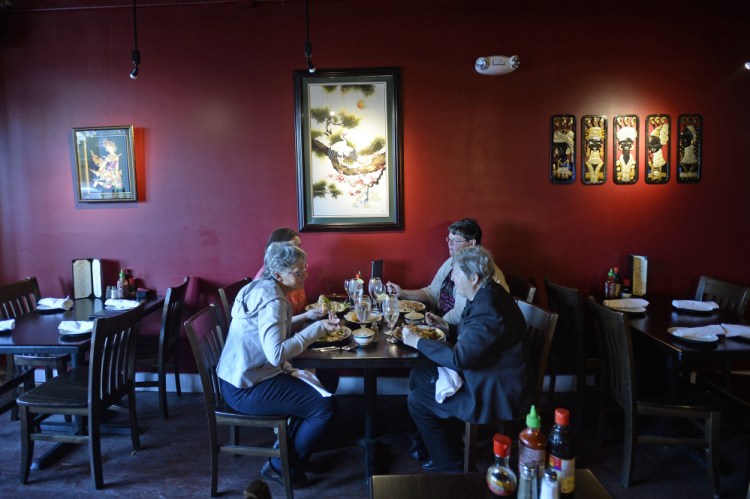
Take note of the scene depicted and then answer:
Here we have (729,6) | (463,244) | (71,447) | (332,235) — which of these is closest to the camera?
(71,447)

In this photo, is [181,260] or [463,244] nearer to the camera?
[463,244]

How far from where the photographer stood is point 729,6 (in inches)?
132

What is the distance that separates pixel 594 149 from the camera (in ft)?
11.3

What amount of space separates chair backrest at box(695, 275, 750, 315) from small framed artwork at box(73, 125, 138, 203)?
4331 mm

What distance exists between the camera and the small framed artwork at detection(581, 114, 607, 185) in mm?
3443

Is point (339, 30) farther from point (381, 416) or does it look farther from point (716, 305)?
point (716, 305)

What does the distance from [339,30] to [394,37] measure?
423 mm

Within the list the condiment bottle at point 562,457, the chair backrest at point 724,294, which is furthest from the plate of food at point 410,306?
the chair backrest at point 724,294

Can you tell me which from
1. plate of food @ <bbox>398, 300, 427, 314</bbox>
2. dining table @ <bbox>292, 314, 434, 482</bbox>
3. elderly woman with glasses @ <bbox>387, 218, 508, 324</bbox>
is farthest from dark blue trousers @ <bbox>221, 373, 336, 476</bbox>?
elderly woman with glasses @ <bbox>387, 218, 508, 324</bbox>

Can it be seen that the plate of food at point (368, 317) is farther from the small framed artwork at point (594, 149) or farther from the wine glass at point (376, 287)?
the small framed artwork at point (594, 149)

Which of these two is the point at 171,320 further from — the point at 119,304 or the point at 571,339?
the point at 571,339

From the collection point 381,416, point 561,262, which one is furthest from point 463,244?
point 381,416

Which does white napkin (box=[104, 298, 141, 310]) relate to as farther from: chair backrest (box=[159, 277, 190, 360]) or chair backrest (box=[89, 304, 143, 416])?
chair backrest (box=[89, 304, 143, 416])

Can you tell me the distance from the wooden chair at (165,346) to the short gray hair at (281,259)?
1225mm
